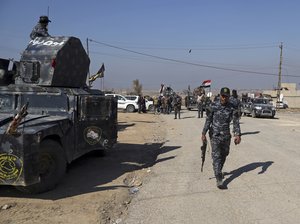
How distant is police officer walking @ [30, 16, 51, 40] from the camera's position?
10.4 m

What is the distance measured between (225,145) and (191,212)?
2.16 m

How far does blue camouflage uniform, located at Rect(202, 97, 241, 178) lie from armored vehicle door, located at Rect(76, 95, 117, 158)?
2.52 m

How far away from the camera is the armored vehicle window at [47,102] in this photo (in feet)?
29.2

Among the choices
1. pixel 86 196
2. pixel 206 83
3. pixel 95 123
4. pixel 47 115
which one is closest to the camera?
pixel 86 196

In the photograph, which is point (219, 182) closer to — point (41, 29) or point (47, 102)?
point (47, 102)

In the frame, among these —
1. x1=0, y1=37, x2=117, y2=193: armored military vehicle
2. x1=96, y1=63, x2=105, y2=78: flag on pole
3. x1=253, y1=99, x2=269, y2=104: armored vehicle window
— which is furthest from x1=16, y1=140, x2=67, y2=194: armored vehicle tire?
x1=253, y1=99, x2=269, y2=104: armored vehicle window

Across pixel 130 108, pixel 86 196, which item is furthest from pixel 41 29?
pixel 130 108

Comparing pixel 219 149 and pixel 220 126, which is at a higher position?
pixel 220 126

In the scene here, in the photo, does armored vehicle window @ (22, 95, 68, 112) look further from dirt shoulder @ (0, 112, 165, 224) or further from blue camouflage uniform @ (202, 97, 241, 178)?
blue camouflage uniform @ (202, 97, 241, 178)

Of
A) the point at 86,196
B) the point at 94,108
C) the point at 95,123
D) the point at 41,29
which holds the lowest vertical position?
the point at 86,196

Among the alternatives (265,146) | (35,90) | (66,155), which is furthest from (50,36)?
(265,146)

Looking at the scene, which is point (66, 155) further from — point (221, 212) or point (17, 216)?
point (221, 212)

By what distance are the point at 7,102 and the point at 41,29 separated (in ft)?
8.07

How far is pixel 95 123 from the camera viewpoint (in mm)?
9641
